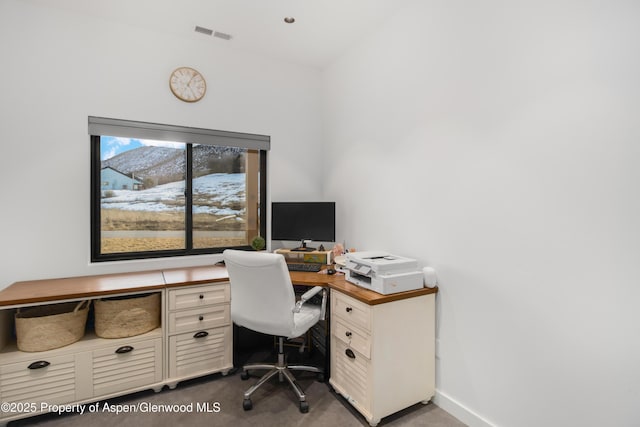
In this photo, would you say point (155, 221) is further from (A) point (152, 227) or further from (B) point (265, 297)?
(B) point (265, 297)

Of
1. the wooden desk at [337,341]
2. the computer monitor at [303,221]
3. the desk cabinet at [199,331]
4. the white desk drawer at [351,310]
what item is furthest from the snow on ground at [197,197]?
the white desk drawer at [351,310]

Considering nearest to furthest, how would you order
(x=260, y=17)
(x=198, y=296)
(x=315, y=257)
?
(x=198, y=296)
(x=260, y=17)
(x=315, y=257)

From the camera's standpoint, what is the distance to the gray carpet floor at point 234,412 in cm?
199

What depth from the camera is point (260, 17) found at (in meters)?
2.58

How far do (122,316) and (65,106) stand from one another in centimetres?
172

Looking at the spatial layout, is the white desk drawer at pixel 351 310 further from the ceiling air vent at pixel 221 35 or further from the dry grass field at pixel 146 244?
the ceiling air vent at pixel 221 35

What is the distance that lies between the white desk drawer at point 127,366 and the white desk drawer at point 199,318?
16 cm

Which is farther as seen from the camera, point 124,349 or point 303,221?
point 303,221

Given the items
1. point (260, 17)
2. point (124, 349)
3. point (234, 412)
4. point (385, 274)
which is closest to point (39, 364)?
point (124, 349)

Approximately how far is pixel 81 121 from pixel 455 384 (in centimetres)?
343

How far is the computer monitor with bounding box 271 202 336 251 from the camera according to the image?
9.77 feet

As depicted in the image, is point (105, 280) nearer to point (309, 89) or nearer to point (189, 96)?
point (189, 96)

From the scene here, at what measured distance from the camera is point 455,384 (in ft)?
→ 6.80

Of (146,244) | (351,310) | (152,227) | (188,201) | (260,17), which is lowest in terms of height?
(351,310)
